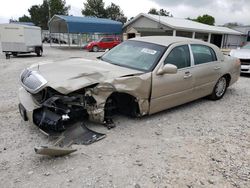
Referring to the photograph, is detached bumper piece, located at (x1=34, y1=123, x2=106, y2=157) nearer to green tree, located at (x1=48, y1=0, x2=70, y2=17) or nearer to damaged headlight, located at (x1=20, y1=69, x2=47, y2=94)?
damaged headlight, located at (x1=20, y1=69, x2=47, y2=94)

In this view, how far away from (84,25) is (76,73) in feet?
78.9

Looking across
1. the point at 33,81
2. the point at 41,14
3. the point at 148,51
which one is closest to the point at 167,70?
the point at 148,51

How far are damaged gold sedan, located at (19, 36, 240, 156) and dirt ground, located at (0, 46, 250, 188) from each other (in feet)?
1.06

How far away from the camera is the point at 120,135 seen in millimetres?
3758

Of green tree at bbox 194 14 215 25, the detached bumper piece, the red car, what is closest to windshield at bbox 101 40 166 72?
the detached bumper piece

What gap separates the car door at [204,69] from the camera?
4949 mm

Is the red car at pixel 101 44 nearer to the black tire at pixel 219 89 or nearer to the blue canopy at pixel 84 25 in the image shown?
the blue canopy at pixel 84 25

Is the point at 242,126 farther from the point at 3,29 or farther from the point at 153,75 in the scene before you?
the point at 3,29

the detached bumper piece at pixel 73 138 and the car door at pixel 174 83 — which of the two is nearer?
the detached bumper piece at pixel 73 138

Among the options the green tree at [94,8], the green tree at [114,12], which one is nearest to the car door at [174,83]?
the green tree at [94,8]

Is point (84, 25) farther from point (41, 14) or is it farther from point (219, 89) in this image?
point (41, 14)

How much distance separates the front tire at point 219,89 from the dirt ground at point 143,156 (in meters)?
1.16

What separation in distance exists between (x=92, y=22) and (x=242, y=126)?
25.0 meters

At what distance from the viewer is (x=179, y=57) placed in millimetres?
4613
